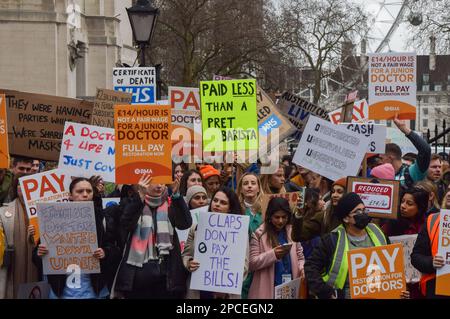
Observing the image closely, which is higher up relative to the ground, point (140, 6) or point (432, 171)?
point (140, 6)

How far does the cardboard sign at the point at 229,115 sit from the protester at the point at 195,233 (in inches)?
118

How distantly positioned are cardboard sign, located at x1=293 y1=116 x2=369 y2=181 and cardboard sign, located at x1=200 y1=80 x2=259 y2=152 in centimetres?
118

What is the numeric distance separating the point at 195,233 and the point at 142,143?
38.3 inches

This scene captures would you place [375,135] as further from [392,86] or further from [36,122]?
[36,122]

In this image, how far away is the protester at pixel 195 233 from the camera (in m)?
9.17

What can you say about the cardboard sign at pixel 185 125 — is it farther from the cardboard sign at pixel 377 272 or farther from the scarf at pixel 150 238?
the cardboard sign at pixel 377 272

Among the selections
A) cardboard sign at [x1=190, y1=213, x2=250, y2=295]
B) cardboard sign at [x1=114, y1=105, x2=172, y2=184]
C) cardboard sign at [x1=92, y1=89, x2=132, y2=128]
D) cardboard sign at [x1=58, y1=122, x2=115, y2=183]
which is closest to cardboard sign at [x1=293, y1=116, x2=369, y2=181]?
cardboard sign at [x1=58, y1=122, x2=115, y2=183]

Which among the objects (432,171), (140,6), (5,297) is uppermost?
(140,6)

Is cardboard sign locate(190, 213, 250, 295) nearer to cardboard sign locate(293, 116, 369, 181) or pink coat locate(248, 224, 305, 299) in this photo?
pink coat locate(248, 224, 305, 299)

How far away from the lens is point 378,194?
33.4 feet

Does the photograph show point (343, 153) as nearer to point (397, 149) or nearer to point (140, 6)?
point (397, 149)

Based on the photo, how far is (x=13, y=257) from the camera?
9531mm

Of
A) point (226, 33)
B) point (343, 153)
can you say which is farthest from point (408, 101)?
point (226, 33)
